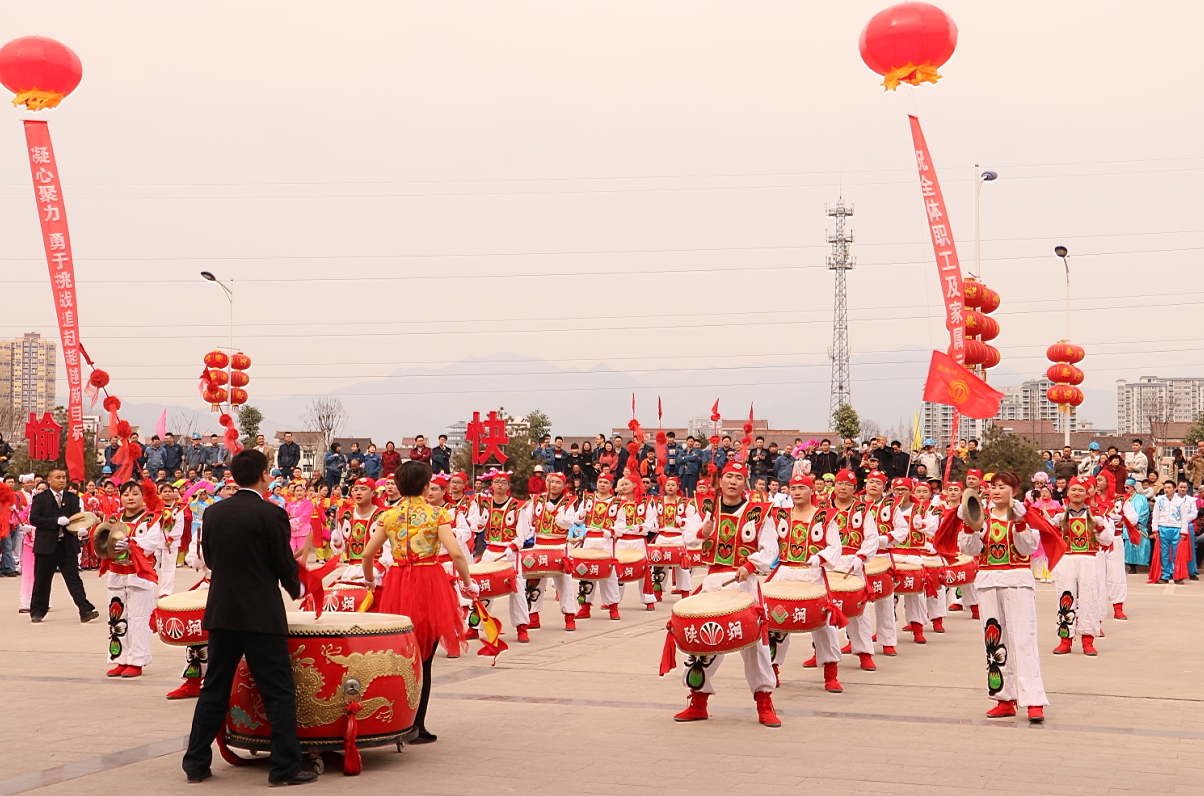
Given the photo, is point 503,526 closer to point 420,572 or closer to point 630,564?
point 630,564

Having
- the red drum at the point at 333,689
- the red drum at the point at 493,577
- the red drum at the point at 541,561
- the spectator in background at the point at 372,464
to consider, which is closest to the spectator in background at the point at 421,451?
the spectator in background at the point at 372,464

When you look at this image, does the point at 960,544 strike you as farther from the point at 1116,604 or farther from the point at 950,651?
the point at 1116,604

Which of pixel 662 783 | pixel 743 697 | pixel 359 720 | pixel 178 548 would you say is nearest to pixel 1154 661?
pixel 743 697

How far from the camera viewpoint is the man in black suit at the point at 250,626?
6484mm

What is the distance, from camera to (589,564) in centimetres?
1434

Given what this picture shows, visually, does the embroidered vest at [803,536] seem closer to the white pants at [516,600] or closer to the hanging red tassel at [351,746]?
the hanging red tassel at [351,746]

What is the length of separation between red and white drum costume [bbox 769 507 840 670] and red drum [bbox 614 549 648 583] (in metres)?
5.14

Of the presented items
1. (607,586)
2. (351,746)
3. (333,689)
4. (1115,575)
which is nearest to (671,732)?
(351,746)

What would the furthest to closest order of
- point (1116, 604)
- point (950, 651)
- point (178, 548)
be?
point (1116, 604), point (950, 651), point (178, 548)

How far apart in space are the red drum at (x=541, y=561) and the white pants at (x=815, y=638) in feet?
14.3

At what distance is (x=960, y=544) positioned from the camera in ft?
28.2

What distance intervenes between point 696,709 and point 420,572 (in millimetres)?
2154

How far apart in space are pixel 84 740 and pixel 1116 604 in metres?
12.2

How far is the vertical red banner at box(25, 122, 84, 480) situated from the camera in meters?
14.0
